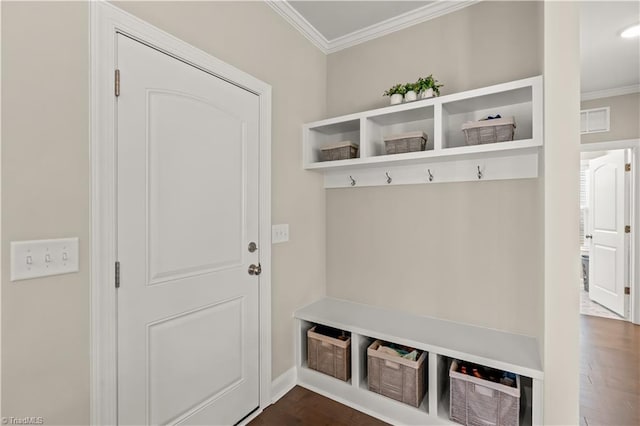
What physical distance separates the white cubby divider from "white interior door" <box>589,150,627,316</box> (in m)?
3.20

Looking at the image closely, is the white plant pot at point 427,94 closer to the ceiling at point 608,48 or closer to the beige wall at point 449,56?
the beige wall at point 449,56

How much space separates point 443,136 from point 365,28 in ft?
3.74

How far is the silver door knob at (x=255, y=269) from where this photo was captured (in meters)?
1.90

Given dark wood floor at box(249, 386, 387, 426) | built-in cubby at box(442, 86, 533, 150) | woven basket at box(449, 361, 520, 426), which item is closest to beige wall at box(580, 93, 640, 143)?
built-in cubby at box(442, 86, 533, 150)

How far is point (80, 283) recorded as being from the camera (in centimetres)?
117

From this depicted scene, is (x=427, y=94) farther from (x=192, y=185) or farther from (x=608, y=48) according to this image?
(x=608, y=48)

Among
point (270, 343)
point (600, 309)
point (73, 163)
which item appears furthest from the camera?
point (600, 309)

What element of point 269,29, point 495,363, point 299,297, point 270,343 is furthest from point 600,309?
point 269,29

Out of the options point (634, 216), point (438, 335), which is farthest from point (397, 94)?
point (634, 216)

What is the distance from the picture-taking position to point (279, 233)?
2.12 metres

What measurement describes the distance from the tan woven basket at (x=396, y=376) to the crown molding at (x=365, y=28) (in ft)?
7.37

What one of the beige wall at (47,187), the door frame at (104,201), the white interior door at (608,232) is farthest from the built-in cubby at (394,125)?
the white interior door at (608,232)

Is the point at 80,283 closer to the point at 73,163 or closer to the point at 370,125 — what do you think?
the point at 73,163

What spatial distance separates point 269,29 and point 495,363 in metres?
2.37
